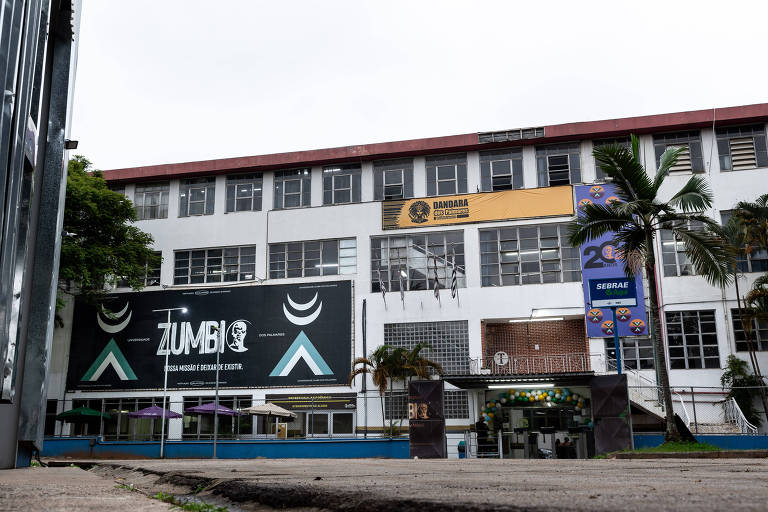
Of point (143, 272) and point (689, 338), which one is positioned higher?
point (143, 272)

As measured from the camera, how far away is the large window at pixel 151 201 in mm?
36438

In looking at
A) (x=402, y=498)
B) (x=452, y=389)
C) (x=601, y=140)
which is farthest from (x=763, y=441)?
(x=402, y=498)

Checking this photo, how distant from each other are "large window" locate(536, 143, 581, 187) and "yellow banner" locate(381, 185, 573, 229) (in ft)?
1.63

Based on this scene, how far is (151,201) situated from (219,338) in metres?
8.76

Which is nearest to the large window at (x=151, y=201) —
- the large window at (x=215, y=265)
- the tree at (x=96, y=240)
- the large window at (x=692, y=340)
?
the tree at (x=96, y=240)

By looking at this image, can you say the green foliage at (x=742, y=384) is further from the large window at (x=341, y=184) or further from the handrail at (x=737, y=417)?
the large window at (x=341, y=184)

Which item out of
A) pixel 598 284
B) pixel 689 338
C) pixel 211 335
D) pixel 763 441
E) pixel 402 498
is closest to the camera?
pixel 402 498

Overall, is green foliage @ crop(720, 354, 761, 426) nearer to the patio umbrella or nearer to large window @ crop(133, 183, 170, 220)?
the patio umbrella

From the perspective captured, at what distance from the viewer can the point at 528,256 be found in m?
31.5

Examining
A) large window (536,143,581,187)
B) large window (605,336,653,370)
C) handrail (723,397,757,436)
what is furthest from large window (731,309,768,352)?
large window (536,143,581,187)

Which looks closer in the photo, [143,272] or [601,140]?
[601,140]

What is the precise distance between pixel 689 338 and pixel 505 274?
7.51 meters

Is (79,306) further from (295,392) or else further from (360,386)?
(360,386)

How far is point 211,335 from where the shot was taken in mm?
33688
